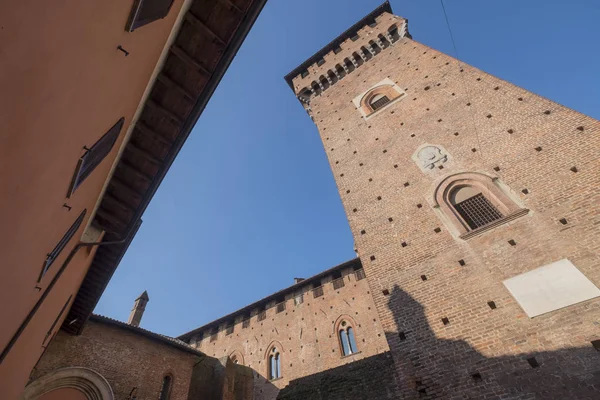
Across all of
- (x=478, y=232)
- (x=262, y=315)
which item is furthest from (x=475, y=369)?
(x=262, y=315)

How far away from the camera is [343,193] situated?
1145 cm

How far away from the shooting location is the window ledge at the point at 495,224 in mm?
7547

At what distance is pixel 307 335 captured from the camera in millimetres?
16859

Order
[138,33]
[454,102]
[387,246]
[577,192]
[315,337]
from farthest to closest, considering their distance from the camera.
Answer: [315,337]
[454,102]
[387,246]
[577,192]
[138,33]

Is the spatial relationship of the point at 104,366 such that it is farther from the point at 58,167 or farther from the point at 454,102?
the point at 454,102

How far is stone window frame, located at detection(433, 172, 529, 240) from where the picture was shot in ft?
25.6

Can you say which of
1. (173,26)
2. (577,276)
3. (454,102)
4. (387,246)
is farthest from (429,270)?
(173,26)

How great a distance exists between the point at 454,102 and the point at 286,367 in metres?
15.2

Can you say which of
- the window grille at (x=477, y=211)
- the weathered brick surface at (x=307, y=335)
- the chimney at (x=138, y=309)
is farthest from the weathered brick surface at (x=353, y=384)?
the chimney at (x=138, y=309)

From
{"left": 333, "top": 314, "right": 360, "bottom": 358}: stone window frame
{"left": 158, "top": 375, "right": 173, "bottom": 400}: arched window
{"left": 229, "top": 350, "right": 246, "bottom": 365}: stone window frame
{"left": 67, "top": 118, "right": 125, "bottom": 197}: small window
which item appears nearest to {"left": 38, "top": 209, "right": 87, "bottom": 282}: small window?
{"left": 67, "top": 118, "right": 125, "bottom": 197}: small window

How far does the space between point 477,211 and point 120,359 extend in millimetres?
12010

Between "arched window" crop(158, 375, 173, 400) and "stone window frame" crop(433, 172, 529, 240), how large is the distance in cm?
1112

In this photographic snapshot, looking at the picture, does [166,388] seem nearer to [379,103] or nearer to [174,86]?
[174,86]

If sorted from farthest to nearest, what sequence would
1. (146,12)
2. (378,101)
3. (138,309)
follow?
1. (138,309)
2. (378,101)
3. (146,12)
